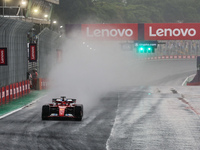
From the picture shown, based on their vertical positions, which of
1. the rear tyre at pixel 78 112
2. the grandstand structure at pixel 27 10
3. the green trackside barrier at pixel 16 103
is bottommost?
the green trackside barrier at pixel 16 103

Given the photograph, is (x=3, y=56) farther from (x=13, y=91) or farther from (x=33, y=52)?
(x=33, y=52)

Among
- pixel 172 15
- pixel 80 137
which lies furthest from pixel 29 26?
pixel 172 15

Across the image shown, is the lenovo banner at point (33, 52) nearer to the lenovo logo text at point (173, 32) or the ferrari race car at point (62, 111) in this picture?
the ferrari race car at point (62, 111)

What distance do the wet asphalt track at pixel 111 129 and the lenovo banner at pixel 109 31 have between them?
28.0 m

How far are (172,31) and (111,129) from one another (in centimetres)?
3804

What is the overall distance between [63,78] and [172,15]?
13257 cm

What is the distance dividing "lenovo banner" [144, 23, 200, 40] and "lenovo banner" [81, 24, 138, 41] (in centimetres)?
155

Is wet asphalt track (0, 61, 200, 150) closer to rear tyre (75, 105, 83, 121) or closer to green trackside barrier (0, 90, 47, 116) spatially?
rear tyre (75, 105, 83, 121)

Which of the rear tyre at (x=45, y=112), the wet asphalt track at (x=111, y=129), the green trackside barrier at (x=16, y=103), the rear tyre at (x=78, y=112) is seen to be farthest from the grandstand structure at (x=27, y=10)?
the rear tyre at (x=78, y=112)

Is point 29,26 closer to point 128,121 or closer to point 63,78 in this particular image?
point 128,121

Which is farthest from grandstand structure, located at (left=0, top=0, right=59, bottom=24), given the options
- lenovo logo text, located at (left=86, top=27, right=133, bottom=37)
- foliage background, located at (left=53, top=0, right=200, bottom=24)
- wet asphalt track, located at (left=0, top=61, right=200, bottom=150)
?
wet asphalt track, located at (left=0, top=61, right=200, bottom=150)

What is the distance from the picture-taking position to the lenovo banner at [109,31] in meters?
53.3

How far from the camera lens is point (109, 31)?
5369 cm

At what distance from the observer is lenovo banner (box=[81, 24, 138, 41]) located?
2098 inches
